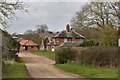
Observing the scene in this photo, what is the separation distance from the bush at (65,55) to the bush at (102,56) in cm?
699

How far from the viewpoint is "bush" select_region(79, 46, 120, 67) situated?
28684mm

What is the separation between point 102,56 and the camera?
30.9 m

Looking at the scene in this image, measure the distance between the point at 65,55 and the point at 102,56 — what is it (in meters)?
13.3

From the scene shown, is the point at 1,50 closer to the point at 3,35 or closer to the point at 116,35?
the point at 3,35

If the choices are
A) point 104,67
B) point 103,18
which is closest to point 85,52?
point 104,67

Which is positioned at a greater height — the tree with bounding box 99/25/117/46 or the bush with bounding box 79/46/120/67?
the tree with bounding box 99/25/117/46

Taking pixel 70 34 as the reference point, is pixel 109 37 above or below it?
below

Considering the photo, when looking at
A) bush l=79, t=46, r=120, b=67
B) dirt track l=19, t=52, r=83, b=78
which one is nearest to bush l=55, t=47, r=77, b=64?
dirt track l=19, t=52, r=83, b=78

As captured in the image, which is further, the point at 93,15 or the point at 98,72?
the point at 93,15

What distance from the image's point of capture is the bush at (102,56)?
2868cm

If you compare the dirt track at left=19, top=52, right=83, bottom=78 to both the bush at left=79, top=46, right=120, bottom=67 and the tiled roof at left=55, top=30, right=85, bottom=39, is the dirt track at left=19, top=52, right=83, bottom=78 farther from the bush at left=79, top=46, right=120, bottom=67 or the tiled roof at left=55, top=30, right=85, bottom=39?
the tiled roof at left=55, top=30, right=85, bottom=39

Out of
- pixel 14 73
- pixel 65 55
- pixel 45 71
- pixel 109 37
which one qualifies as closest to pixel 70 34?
pixel 65 55

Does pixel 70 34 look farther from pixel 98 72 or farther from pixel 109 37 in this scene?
pixel 98 72

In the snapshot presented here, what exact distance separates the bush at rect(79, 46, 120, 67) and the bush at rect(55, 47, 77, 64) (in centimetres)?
699
